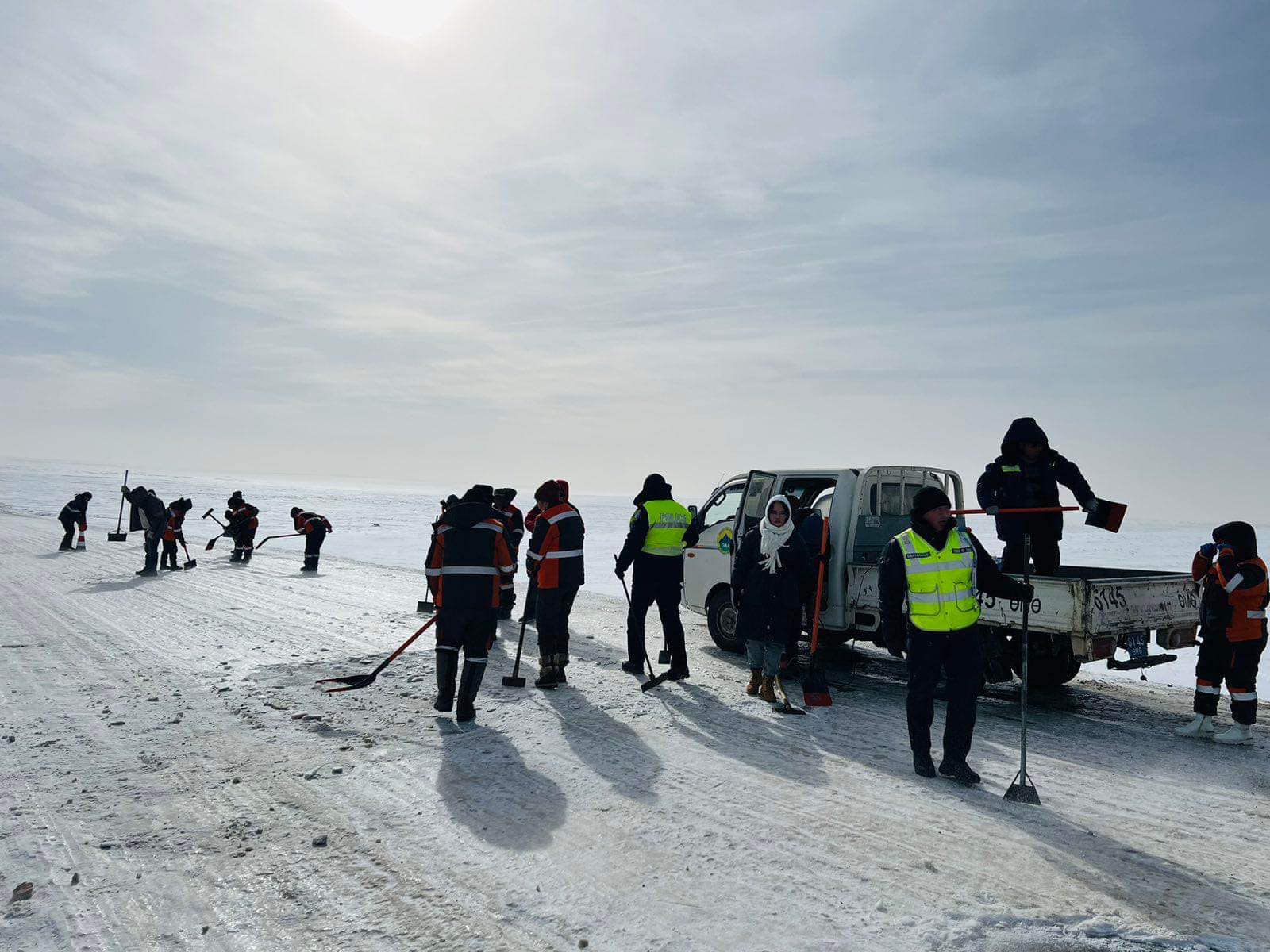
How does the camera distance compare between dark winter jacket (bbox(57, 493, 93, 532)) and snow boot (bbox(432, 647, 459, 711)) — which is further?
dark winter jacket (bbox(57, 493, 93, 532))

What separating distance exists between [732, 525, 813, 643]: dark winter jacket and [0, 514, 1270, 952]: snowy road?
76cm

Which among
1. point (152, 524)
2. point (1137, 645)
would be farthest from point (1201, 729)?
point (152, 524)

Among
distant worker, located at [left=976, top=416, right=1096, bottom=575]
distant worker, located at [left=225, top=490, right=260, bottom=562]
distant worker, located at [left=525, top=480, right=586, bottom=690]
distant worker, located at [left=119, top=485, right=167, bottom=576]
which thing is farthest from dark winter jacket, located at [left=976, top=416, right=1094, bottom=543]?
distant worker, located at [left=225, top=490, right=260, bottom=562]

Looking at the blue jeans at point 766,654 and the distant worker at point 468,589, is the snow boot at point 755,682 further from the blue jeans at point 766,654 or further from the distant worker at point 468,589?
the distant worker at point 468,589

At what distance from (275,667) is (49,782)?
11.7 feet

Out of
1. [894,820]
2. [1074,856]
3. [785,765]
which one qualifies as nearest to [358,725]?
[785,765]

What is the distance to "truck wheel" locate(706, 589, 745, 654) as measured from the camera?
10641mm

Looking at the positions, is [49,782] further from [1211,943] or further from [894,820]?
[1211,943]

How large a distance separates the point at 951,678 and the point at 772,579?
7.04 feet

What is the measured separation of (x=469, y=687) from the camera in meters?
6.90

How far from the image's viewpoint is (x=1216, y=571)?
23.5 feet

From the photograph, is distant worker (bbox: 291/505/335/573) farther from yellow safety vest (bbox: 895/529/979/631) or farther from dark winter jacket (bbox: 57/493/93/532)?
yellow safety vest (bbox: 895/529/979/631)

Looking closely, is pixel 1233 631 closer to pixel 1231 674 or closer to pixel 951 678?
pixel 1231 674

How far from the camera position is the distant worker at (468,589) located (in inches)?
272
